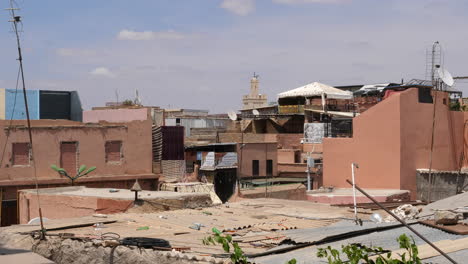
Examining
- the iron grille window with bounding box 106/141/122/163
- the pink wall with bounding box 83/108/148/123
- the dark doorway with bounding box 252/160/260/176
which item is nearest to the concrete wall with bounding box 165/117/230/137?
the dark doorway with bounding box 252/160/260/176

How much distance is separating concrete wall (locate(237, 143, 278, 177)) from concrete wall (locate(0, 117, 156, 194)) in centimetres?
625

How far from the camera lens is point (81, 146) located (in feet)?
77.0

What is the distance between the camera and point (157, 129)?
2647 centimetres

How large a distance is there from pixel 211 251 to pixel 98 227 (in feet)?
9.26

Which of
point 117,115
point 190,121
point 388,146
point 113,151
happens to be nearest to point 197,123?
point 190,121

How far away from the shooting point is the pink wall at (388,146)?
19109mm

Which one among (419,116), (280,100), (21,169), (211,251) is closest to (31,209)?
(21,169)

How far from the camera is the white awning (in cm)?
4012

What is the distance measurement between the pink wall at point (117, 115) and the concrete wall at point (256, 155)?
6478mm

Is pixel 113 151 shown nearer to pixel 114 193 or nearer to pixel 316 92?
pixel 114 193

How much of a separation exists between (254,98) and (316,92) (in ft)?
58.7

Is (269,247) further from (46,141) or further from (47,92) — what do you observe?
(47,92)

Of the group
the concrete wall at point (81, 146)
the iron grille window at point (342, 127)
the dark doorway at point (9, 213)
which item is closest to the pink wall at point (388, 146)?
the iron grille window at point (342, 127)

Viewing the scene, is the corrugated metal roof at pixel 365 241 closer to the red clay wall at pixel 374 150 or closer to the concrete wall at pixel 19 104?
the red clay wall at pixel 374 150
